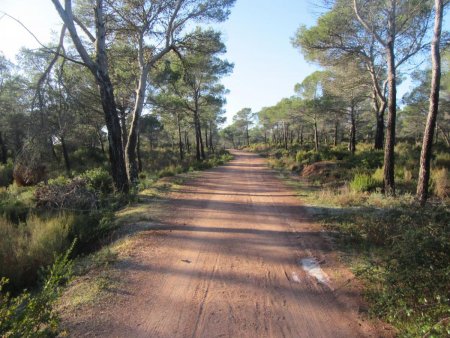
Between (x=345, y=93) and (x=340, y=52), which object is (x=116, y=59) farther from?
(x=345, y=93)

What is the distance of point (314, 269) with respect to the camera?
439cm

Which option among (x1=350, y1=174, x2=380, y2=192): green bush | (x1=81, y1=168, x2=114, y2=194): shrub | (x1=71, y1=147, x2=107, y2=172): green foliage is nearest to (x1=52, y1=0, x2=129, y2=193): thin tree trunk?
(x1=81, y1=168, x2=114, y2=194): shrub

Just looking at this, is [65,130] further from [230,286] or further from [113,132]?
[230,286]

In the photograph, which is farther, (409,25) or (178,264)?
(409,25)

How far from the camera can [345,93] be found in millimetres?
21250

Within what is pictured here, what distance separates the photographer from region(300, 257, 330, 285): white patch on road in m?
4.10

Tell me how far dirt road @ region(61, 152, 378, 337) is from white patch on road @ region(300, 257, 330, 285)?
0.5 inches

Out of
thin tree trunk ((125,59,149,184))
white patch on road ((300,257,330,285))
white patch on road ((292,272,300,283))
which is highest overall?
thin tree trunk ((125,59,149,184))

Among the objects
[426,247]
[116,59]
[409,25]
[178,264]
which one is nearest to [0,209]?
[178,264]

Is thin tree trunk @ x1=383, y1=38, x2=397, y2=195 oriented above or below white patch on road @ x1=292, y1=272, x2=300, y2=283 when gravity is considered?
above

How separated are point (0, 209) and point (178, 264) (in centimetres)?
591

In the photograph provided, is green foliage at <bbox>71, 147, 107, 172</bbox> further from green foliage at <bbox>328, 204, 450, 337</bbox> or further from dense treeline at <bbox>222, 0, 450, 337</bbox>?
green foliage at <bbox>328, 204, 450, 337</bbox>

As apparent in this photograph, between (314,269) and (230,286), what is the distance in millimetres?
1306

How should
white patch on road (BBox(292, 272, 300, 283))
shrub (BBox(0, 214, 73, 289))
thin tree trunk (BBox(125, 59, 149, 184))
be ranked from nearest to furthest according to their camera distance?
white patch on road (BBox(292, 272, 300, 283)), shrub (BBox(0, 214, 73, 289)), thin tree trunk (BBox(125, 59, 149, 184))
